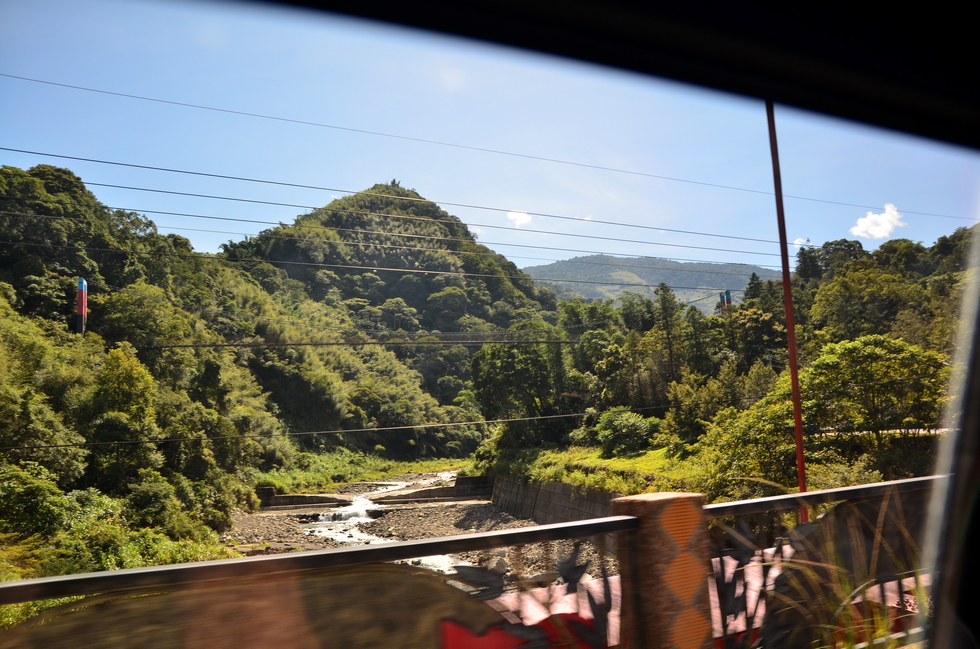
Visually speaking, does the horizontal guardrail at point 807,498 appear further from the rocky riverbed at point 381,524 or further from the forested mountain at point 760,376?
the rocky riverbed at point 381,524

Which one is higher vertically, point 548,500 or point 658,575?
point 658,575

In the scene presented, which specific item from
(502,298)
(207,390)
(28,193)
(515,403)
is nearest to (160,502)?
(207,390)

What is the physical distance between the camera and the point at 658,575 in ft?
7.90

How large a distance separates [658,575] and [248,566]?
1.59 meters

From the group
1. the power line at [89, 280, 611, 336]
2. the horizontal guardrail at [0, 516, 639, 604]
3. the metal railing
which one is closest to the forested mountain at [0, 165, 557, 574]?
the power line at [89, 280, 611, 336]

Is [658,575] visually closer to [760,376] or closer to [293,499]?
[760,376]

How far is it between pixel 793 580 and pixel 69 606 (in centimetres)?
284

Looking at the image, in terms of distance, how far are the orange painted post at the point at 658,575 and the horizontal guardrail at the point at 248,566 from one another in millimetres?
436

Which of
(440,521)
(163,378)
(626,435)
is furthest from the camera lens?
(440,521)

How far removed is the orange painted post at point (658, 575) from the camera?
241 cm

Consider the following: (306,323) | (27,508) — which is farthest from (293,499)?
(27,508)

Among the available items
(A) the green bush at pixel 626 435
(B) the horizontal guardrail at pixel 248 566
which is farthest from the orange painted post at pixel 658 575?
(A) the green bush at pixel 626 435

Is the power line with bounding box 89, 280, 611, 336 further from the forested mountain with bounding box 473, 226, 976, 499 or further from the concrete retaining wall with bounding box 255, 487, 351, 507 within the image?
the concrete retaining wall with bounding box 255, 487, 351, 507

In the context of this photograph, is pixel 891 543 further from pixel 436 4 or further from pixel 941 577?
pixel 436 4
